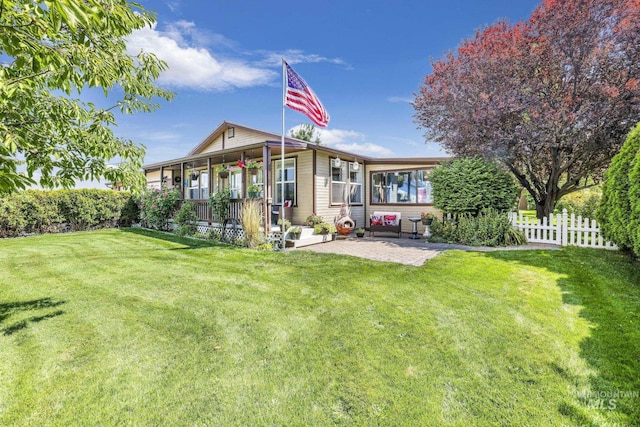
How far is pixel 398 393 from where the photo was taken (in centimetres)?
223

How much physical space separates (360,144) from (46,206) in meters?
36.6

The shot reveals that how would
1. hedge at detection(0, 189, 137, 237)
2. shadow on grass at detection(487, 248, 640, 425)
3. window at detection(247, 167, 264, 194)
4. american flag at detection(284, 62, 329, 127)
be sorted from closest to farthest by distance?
1. shadow on grass at detection(487, 248, 640, 425)
2. american flag at detection(284, 62, 329, 127)
3. hedge at detection(0, 189, 137, 237)
4. window at detection(247, 167, 264, 194)

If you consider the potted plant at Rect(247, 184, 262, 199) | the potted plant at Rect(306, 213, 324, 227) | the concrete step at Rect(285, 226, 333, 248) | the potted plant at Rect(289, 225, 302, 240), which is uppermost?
the potted plant at Rect(247, 184, 262, 199)

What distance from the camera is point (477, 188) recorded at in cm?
932

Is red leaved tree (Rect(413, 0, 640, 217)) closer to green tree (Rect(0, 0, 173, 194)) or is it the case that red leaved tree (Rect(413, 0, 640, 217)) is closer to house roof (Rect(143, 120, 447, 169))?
house roof (Rect(143, 120, 447, 169))

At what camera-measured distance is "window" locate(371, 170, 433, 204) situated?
12141 millimetres

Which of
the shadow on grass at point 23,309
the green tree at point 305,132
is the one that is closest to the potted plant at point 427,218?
the shadow on grass at point 23,309

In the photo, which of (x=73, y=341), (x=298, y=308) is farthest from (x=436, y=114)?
(x=73, y=341)

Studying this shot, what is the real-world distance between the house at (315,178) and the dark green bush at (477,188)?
199 centimetres

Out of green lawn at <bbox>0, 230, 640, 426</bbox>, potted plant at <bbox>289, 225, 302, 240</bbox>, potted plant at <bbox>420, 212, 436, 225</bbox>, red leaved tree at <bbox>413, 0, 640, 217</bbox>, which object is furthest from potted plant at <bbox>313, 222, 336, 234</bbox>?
red leaved tree at <bbox>413, 0, 640, 217</bbox>

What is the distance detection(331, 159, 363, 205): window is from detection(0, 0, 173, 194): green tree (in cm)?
837

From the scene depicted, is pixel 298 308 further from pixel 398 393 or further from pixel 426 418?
pixel 426 418

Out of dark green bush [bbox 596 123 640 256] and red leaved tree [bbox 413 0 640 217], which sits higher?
red leaved tree [bbox 413 0 640 217]

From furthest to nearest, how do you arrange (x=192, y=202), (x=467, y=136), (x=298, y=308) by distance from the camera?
(x=192, y=202) → (x=467, y=136) → (x=298, y=308)
